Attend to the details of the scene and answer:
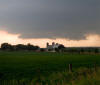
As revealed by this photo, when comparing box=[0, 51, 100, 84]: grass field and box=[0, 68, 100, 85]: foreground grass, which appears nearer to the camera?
box=[0, 68, 100, 85]: foreground grass

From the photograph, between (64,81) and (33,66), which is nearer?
(64,81)

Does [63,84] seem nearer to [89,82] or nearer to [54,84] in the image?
[54,84]

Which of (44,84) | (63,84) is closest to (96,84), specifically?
(63,84)

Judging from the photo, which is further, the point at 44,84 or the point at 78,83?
the point at 44,84

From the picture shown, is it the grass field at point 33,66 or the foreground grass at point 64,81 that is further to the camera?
the grass field at point 33,66

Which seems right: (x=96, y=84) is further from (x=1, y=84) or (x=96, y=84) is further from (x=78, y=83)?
(x=1, y=84)

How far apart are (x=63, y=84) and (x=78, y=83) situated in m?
0.93

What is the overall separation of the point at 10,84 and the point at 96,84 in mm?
5062

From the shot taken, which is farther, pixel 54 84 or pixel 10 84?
pixel 54 84

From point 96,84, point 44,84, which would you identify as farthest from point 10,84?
point 96,84

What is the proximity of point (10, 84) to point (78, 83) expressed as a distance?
4096 millimetres

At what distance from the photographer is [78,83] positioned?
1276 cm

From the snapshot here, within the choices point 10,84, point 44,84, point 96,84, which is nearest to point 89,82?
point 96,84

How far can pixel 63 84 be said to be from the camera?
12969mm
